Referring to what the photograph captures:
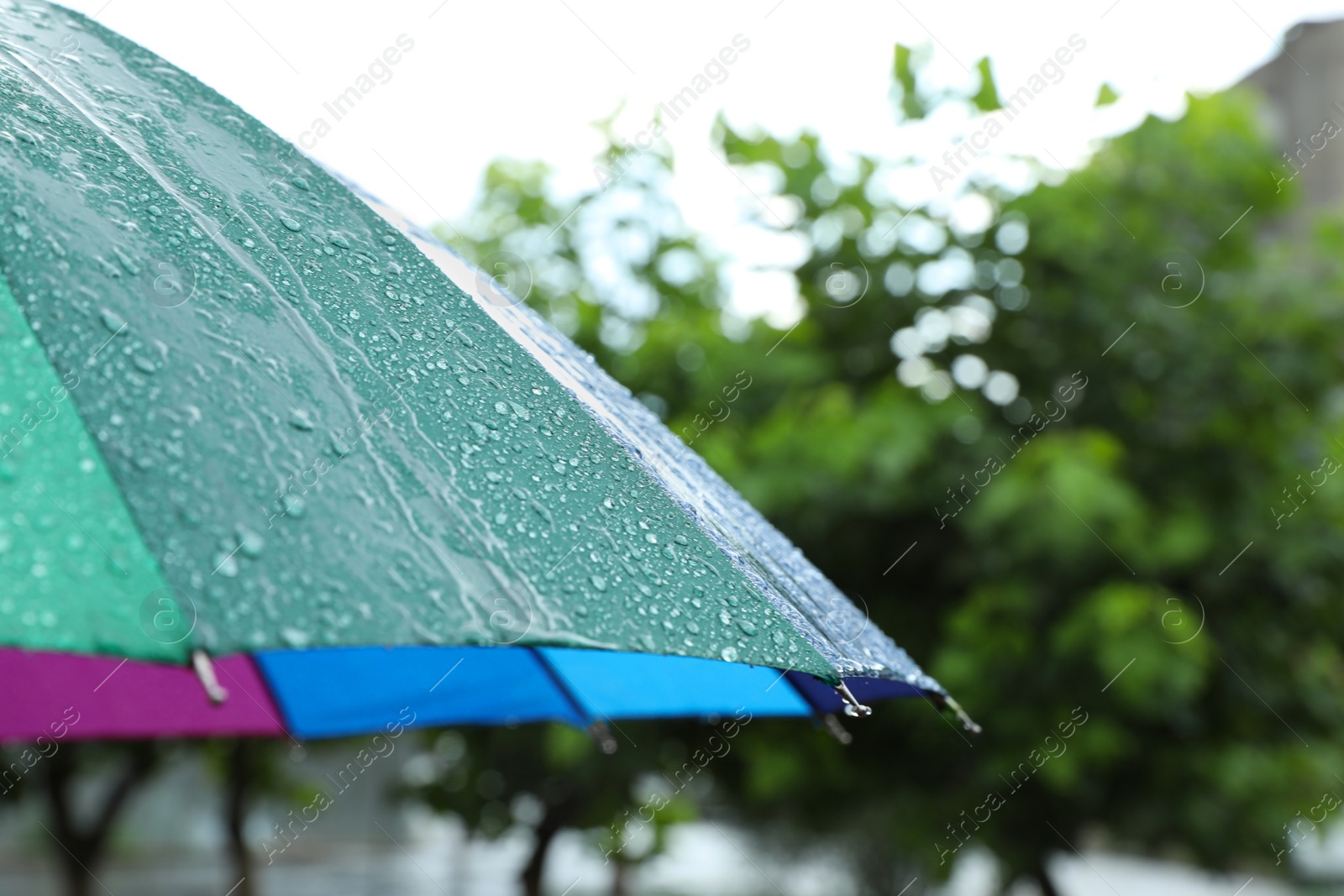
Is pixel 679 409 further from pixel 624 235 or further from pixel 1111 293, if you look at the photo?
pixel 1111 293

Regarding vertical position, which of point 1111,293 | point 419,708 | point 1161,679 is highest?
point 1111,293

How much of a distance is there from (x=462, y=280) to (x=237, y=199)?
0.37 meters

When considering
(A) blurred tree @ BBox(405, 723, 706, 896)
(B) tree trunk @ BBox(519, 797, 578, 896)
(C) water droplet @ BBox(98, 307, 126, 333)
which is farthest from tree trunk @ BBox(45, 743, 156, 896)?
(C) water droplet @ BBox(98, 307, 126, 333)

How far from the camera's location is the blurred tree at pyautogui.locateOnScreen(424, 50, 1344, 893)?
205 inches

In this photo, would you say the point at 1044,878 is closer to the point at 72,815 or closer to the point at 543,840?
the point at 543,840

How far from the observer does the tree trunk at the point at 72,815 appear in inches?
407

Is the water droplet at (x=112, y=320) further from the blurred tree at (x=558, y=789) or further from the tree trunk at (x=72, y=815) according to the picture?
the tree trunk at (x=72, y=815)

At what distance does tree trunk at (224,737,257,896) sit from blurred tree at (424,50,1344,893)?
524cm

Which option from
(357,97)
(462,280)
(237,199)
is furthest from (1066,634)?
(237,199)

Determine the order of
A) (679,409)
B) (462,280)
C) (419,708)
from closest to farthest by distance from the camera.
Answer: (462,280)
(419,708)
(679,409)

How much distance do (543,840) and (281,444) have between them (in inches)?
279

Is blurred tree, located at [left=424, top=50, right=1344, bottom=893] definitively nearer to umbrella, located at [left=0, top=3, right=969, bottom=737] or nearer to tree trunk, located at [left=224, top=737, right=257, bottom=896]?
umbrella, located at [left=0, top=3, right=969, bottom=737]

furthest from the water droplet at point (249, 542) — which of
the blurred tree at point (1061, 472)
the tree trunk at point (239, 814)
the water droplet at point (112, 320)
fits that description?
the tree trunk at point (239, 814)

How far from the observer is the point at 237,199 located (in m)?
1.43
